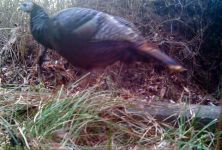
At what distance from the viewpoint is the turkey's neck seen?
10.0ft

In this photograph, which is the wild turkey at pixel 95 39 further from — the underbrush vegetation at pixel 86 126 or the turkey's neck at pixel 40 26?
the underbrush vegetation at pixel 86 126

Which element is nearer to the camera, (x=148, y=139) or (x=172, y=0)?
(x=148, y=139)

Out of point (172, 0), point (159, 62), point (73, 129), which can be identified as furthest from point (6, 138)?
point (172, 0)

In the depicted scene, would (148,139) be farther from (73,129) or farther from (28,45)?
(28,45)

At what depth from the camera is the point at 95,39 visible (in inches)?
108

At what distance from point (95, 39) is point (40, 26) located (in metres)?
0.58

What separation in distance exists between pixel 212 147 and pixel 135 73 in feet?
6.78

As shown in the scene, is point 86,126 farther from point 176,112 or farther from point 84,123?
point 176,112

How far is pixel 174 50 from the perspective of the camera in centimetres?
490

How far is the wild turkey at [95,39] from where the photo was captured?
2.61m

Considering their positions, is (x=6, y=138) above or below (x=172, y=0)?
below

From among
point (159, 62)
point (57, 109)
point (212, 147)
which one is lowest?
point (212, 147)

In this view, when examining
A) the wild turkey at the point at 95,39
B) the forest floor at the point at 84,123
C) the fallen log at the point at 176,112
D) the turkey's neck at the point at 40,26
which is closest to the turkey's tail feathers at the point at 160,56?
the wild turkey at the point at 95,39

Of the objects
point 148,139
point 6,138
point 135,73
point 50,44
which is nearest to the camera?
point 6,138
